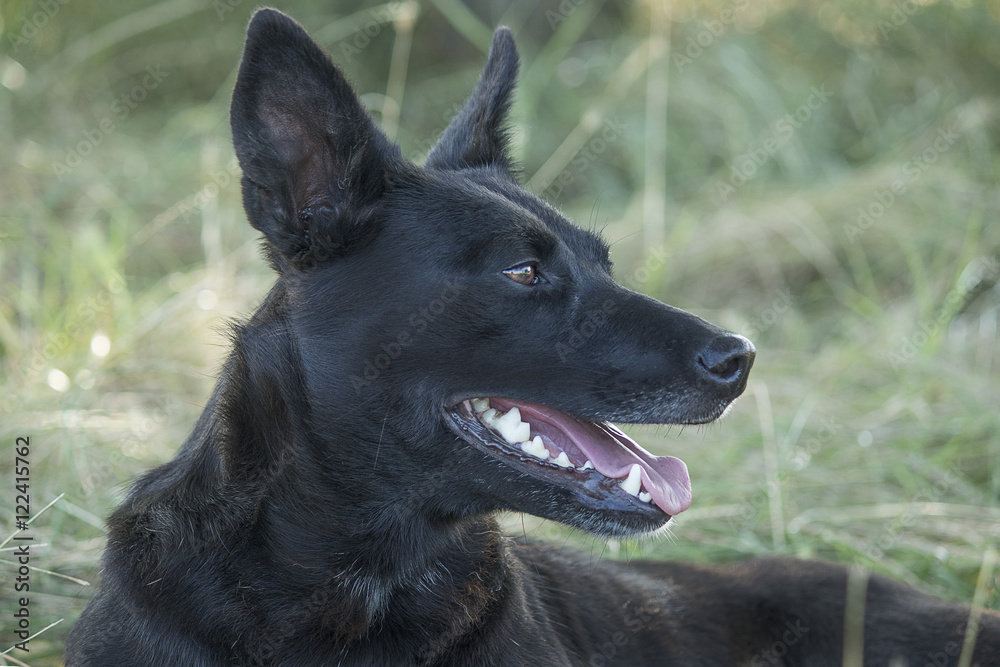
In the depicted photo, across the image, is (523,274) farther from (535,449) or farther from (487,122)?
(487,122)

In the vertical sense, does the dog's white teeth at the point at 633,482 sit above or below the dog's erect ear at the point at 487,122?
below

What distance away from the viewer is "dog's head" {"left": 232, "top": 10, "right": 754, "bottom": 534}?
2.24 m

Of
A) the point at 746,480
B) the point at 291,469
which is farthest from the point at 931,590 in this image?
the point at 291,469

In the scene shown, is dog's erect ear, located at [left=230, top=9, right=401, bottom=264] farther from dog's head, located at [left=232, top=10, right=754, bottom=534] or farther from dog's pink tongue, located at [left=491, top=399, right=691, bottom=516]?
dog's pink tongue, located at [left=491, top=399, right=691, bottom=516]

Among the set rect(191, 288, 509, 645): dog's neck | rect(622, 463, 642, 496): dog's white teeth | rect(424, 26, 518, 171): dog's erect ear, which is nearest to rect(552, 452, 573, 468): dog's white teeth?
rect(622, 463, 642, 496): dog's white teeth

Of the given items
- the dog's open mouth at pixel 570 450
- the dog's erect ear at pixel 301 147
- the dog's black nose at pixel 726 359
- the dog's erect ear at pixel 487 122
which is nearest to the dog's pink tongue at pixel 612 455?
the dog's open mouth at pixel 570 450

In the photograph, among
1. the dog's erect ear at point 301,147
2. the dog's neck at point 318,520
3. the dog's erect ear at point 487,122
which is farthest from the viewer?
the dog's erect ear at point 487,122

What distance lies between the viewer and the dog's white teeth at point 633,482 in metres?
2.26

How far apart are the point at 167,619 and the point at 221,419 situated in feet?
1.56

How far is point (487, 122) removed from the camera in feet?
9.66

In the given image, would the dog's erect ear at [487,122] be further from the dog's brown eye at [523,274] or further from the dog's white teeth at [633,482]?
the dog's white teeth at [633,482]

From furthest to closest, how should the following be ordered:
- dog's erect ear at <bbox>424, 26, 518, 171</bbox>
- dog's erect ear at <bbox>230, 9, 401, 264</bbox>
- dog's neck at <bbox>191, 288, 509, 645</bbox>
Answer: dog's erect ear at <bbox>424, 26, 518, 171</bbox>
dog's neck at <bbox>191, 288, 509, 645</bbox>
dog's erect ear at <bbox>230, 9, 401, 264</bbox>

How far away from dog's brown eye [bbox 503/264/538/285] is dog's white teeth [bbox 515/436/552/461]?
1.31 ft

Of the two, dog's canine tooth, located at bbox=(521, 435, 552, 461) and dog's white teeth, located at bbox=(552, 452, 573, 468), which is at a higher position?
dog's canine tooth, located at bbox=(521, 435, 552, 461)
